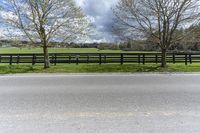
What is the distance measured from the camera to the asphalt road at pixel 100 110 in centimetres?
516

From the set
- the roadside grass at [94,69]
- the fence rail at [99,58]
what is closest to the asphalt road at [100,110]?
the roadside grass at [94,69]

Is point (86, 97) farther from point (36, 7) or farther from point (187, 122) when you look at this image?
point (36, 7)

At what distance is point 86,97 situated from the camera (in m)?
8.11

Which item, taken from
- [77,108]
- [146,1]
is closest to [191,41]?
[146,1]

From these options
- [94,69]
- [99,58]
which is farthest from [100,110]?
[99,58]

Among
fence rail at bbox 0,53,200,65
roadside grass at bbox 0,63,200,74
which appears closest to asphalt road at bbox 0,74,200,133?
roadside grass at bbox 0,63,200,74

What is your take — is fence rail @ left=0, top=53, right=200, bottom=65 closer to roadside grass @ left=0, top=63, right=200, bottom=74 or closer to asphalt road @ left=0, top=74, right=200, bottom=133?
roadside grass @ left=0, top=63, right=200, bottom=74

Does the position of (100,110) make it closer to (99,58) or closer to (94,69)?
(94,69)

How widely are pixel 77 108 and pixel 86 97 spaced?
1.42 m

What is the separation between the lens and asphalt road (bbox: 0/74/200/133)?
5164 millimetres

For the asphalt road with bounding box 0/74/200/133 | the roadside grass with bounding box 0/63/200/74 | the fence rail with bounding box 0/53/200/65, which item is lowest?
the asphalt road with bounding box 0/74/200/133

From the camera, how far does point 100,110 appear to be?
649 centimetres

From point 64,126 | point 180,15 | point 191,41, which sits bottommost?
point 64,126

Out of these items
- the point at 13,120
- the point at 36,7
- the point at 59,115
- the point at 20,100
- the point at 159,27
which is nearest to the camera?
the point at 13,120
